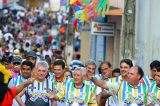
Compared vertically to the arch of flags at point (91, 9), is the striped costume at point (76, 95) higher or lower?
lower

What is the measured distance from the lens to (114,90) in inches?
476

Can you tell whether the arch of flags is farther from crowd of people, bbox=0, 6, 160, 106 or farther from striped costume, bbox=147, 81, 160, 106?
striped costume, bbox=147, 81, 160, 106

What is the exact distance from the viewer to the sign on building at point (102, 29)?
995 inches

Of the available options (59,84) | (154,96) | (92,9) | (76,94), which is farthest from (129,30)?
(154,96)

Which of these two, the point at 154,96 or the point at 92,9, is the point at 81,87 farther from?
the point at 92,9

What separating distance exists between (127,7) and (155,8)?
6.52ft

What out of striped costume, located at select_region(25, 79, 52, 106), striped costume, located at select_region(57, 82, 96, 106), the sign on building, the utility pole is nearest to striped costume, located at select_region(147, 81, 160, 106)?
striped costume, located at select_region(57, 82, 96, 106)

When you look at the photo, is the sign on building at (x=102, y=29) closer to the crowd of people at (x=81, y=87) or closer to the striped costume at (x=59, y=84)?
the crowd of people at (x=81, y=87)

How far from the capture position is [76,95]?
500 inches

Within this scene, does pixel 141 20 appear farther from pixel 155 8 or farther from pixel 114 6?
pixel 114 6

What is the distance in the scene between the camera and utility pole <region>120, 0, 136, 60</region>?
1755 centimetres

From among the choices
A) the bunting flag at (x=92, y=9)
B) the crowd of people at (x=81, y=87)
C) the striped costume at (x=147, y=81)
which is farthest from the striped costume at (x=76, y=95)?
the bunting flag at (x=92, y=9)

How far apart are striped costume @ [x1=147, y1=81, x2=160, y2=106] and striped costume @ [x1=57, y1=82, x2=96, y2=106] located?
111 centimetres

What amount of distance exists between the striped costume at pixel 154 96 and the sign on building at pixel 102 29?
1302 centimetres
